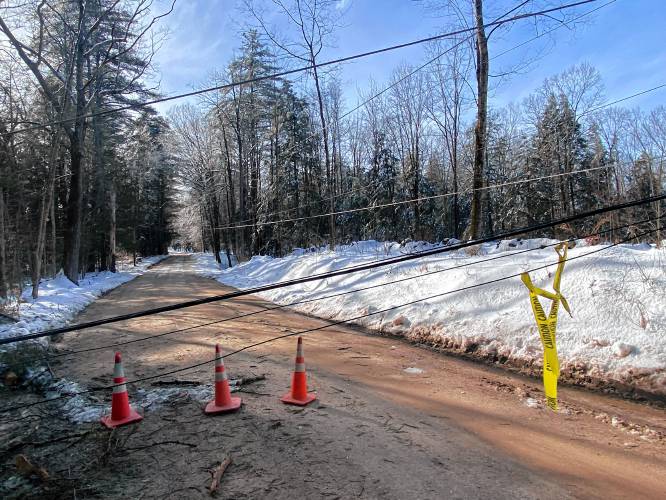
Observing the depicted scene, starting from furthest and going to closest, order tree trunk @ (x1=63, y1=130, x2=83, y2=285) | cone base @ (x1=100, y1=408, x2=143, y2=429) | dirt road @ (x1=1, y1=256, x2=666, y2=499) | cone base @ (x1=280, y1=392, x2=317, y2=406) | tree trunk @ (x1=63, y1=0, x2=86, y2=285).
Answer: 1. tree trunk @ (x1=63, y1=130, x2=83, y2=285)
2. tree trunk @ (x1=63, y1=0, x2=86, y2=285)
3. cone base @ (x1=280, y1=392, x2=317, y2=406)
4. cone base @ (x1=100, y1=408, x2=143, y2=429)
5. dirt road @ (x1=1, y1=256, x2=666, y2=499)

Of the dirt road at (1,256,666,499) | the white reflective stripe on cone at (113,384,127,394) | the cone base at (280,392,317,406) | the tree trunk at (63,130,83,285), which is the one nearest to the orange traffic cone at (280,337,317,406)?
the cone base at (280,392,317,406)

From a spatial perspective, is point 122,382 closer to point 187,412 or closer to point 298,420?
point 187,412

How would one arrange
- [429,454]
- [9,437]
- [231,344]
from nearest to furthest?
[429,454], [9,437], [231,344]

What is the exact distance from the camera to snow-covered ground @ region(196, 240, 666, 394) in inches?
217

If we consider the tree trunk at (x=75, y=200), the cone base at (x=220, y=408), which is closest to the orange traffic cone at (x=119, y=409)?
the cone base at (x=220, y=408)

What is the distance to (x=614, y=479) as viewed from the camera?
128 inches

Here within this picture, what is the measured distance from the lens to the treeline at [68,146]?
48.8ft

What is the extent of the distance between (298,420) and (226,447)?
0.79 m

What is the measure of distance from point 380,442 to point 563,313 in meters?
4.46

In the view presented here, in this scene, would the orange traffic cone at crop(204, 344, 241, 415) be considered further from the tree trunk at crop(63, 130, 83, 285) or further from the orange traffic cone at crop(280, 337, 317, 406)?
the tree trunk at crop(63, 130, 83, 285)

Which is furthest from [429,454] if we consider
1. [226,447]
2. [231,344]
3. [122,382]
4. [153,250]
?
[153,250]

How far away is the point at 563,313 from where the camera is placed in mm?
6645

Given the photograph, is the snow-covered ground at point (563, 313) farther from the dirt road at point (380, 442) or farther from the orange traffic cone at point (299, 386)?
the orange traffic cone at point (299, 386)

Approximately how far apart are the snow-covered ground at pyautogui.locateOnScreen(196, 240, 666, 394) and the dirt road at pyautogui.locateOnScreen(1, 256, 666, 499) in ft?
2.17
